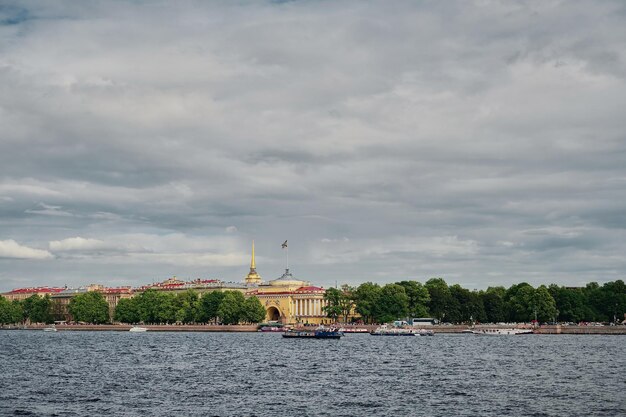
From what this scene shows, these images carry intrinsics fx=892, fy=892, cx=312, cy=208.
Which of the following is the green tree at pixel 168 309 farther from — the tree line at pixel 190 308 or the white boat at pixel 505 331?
the white boat at pixel 505 331

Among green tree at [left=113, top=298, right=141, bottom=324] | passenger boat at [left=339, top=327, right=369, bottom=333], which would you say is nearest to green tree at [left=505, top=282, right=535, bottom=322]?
passenger boat at [left=339, top=327, right=369, bottom=333]

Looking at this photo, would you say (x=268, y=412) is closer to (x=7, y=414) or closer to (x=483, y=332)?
(x=7, y=414)

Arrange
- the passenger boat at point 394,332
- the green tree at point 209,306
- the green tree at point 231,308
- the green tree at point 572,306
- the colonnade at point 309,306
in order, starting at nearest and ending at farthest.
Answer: the passenger boat at point 394,332 → the green tree at point 572,306 → the green tree at point 231,308 → the green tree at point 209,306 → the colonnade at point 309,306

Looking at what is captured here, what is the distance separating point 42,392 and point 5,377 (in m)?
10.7

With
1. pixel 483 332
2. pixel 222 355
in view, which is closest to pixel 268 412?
pixel 222 355

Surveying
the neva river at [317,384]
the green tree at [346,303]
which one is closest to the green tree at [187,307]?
the green tree at [346,303]

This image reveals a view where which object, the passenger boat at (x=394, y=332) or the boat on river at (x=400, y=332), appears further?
the boat on river at (x=400, y=332)

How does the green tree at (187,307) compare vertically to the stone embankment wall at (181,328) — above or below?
above

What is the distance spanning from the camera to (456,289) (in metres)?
159

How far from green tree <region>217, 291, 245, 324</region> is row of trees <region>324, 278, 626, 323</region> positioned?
22.0 m

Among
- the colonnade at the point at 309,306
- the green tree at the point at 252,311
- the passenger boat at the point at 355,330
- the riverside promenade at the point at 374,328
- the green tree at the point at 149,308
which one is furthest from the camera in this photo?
the colonnade at the point at 309,306

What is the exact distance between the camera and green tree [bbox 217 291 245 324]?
6629 inches

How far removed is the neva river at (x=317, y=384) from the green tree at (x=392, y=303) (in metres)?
67.8

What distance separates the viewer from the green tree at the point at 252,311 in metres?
170
